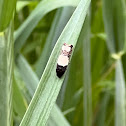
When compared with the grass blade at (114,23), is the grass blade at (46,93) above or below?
below

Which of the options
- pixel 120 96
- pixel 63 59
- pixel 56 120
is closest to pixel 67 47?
pixel 63 59

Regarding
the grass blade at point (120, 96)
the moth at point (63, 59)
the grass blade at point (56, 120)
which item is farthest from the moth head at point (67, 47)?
the grass blade at point (120, 96)

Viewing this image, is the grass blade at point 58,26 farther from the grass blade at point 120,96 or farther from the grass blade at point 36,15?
the grass blade at point 120,96

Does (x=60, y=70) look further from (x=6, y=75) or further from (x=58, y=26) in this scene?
(x=58, y=26)

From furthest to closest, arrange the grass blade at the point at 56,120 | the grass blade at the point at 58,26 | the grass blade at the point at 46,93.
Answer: the grass blade at the point at 58,26, the grass blade at the point at 56,120, the grass blade at the point at 46,93

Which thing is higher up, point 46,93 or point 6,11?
point 6,11

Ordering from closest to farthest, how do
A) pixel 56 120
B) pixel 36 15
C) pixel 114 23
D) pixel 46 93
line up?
pixel 46 93
pixel 56 120
pixel 36 15
pixel 114 23

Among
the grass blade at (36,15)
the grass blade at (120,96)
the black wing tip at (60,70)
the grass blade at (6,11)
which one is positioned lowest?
the grass blade at (120,96)

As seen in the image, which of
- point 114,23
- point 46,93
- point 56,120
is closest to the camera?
point 46,93
